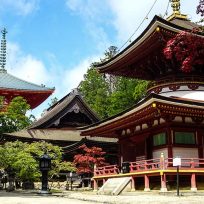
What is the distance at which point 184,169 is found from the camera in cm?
2133

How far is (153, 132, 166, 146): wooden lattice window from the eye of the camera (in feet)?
79.1

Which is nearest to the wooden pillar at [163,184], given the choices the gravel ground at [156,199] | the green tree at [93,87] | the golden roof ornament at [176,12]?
the gravel ground at [156,199]

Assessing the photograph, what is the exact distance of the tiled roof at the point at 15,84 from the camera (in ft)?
174

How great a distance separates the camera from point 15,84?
180 ft

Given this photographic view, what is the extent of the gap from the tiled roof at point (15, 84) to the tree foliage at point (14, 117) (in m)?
7.40

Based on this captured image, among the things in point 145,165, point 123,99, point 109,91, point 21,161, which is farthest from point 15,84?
point 145,165

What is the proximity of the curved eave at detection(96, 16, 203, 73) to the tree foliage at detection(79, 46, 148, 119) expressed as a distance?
23061 mm

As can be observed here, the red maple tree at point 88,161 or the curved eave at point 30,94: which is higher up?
the curved eave at point 30,94

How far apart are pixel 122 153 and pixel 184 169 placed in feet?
30.3

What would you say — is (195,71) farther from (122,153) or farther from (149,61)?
(122,153)

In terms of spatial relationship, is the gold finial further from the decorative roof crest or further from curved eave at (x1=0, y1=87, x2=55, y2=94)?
the decorative roof crest

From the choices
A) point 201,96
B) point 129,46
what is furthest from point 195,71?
point 129,46

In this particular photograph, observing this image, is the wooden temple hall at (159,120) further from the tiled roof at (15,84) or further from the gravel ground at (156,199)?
the tiled roof at (15,84)

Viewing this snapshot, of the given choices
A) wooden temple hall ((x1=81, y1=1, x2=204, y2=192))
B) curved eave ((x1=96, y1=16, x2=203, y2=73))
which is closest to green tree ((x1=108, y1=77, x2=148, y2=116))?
curved eave ((x1=96, y1=16, x2=203, y2=73))
